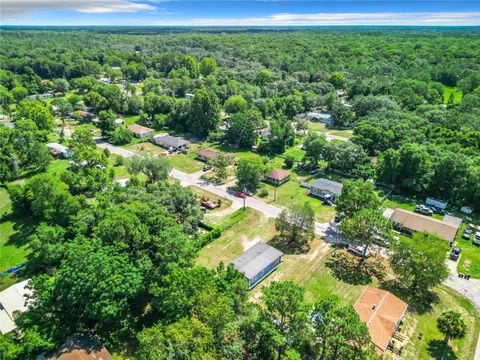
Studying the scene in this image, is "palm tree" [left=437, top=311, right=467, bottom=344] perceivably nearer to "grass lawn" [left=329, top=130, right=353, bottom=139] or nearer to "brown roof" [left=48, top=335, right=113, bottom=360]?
"brown roof" [left=48, top=335, right=113, bottom=360]

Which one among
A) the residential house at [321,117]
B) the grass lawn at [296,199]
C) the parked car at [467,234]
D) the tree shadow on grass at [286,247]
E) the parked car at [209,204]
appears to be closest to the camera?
the tree shadow on grass at [286,247]

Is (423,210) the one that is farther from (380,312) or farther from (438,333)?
(380,312)

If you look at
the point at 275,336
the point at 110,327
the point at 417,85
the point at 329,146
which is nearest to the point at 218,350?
the point at 275,336

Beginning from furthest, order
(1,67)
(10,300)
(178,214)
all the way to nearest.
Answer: (1,67) → (178,214) → (10,300)

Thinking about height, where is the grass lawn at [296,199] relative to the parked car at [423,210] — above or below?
below

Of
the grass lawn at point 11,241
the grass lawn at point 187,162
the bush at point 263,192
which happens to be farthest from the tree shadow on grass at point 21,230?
the bush at point 263,192

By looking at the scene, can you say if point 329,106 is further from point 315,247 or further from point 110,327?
point 110,327

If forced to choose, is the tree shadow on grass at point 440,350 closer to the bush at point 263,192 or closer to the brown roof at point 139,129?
the bush at point 263,192
